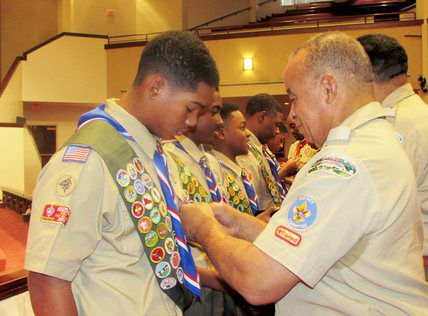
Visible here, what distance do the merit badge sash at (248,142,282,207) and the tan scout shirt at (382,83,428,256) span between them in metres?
1.69

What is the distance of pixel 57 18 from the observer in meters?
13.7

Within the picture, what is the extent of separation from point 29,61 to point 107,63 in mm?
1993

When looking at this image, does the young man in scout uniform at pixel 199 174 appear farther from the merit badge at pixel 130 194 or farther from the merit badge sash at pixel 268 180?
the merit badge sash at pixel 268 180

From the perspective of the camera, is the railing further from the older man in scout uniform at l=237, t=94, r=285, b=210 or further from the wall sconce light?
the older man in scout uniform at l=237, t=94, r=285, b=210

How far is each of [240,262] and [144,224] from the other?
31cm

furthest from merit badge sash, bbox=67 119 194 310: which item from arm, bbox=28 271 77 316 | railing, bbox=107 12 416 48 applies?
railing, bbox=107 12 416 48

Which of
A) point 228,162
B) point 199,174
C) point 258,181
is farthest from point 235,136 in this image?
point 199,174

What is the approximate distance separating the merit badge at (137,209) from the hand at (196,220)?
269 millimetres

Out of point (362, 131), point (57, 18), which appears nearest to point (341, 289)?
point (362, 131)

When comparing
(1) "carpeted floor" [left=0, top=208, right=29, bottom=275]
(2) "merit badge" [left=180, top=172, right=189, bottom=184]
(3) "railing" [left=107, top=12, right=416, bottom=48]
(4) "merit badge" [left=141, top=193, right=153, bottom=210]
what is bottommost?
(1) "carpeted floor" [left=0, top=208, right=29, bottom=275]

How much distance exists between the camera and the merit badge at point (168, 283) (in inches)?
53.7

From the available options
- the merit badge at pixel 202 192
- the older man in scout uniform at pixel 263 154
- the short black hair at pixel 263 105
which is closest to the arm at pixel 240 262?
the merit badge at pixel 202 192

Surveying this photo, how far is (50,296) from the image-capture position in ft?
3.88

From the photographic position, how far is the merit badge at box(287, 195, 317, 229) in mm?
1188
